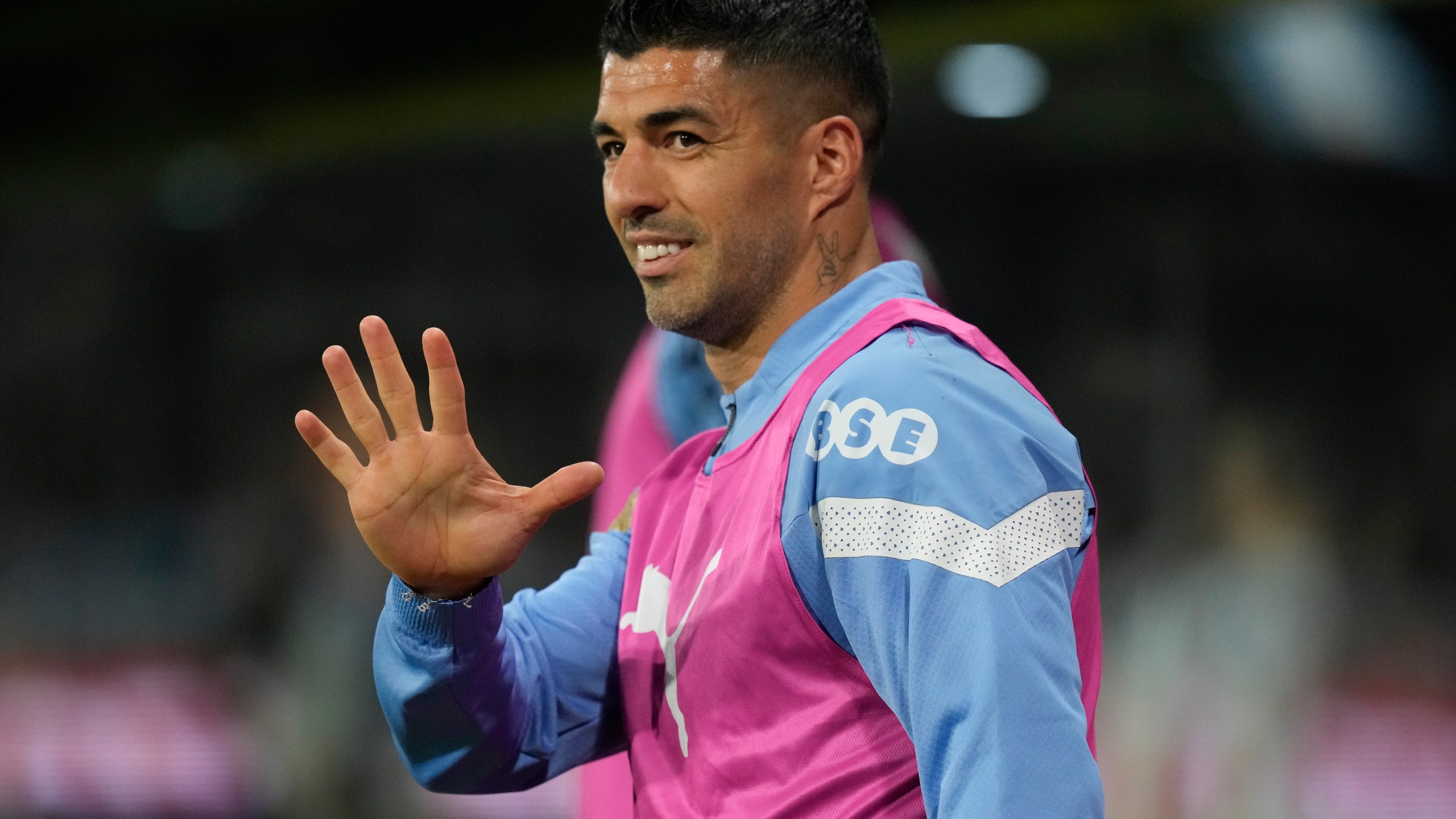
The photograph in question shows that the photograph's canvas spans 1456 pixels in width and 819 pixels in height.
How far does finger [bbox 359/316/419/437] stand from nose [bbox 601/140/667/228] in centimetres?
23

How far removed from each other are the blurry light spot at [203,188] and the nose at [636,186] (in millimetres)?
3590

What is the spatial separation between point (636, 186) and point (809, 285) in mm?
177

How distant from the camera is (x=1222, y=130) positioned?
347 centimetres

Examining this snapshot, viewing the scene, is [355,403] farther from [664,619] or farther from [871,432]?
[871,432]

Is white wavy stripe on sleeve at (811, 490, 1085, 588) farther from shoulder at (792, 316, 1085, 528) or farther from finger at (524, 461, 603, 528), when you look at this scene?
finger at (524, 461, 603, 528)

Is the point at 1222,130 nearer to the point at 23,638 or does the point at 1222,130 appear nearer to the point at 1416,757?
the point at 1416,757

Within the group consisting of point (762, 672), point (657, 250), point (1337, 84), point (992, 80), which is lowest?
point (762, 672)

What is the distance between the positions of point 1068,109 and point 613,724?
261 centimetres

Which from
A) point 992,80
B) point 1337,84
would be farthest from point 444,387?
point 1337,84

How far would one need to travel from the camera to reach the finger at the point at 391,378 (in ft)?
3.87

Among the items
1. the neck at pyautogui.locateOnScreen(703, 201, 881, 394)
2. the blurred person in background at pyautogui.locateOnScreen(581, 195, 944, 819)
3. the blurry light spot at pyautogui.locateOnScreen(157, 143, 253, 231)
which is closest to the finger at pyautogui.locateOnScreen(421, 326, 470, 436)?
the neck at pyautogui.locateOnScreen(703, 201, 881, 394)

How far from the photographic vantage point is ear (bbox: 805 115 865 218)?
130cm

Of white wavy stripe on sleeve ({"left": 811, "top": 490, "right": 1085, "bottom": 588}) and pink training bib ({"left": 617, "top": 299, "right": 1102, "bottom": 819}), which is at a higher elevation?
white wavy stripe on sleeve ({"left": 811, "top": 490, "right": 1085, "bottom": 588})

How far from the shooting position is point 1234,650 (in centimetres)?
331
